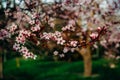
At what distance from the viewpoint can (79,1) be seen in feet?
33.9

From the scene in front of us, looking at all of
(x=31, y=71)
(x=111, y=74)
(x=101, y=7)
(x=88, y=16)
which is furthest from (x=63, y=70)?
(x=101, y=7)

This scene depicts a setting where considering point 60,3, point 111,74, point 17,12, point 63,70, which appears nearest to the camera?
point 17,12

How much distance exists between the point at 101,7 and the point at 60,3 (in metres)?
3.96

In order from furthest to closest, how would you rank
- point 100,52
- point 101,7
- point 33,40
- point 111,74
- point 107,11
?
point 100,52, point 111,74, point 101,7, point 107,11, point 33,40

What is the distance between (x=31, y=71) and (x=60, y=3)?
64.8ft

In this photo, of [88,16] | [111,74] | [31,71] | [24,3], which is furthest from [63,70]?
[24,3]

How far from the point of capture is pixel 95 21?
49.1 feet

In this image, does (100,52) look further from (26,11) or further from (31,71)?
(26,11)

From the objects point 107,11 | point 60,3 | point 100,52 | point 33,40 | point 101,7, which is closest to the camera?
point 33,40

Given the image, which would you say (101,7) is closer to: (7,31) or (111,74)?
(7,31)

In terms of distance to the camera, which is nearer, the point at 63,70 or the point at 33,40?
the point at 33,40

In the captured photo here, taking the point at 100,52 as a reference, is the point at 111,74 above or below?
above

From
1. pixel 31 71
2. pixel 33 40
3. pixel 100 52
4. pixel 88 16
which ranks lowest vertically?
pixel 100 52

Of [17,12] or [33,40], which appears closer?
[33,40]
